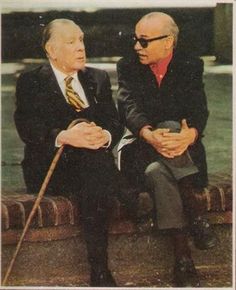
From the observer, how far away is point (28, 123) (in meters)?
2.11

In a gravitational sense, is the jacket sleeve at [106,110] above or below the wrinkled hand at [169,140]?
above

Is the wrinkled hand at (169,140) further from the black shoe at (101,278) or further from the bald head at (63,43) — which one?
the black shoe at (101,278)

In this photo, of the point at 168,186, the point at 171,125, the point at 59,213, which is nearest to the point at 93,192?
the point at 59,213

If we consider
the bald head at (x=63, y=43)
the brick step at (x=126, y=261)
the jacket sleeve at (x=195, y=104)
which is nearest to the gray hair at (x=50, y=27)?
the bald head at (x=63, y=43)

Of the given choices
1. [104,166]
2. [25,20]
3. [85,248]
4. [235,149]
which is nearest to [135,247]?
[85,248]

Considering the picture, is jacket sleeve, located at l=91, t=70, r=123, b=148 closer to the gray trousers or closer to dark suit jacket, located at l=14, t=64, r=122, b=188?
dark suit jacket, located at l=14, t=64, r=122, b=188

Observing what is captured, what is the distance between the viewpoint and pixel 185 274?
2086mm

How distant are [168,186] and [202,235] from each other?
226mm

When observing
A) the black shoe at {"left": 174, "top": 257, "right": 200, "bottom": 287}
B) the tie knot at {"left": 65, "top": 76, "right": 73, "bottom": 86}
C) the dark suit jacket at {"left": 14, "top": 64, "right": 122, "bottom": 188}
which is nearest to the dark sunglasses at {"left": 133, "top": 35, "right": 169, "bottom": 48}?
→ the dark suit jacket at {"left": 14, "top": 64, "right": 122, "bottom": 188}

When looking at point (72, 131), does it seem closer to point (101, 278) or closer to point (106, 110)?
point (106, 110)

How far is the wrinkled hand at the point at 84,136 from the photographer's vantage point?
2.10 meters

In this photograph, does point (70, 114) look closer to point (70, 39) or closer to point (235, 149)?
point (70, 39)

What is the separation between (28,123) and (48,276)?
1.88 feet

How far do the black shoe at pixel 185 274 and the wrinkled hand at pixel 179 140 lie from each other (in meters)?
0.40
